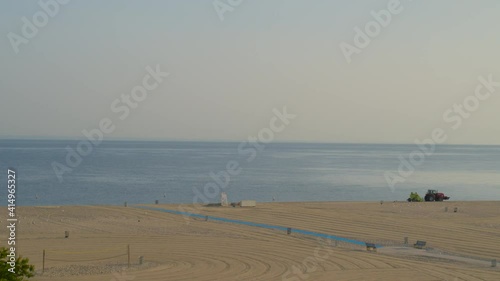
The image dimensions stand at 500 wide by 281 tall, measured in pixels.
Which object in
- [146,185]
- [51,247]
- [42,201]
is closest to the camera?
[51,247]

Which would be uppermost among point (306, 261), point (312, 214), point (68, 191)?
point (68, 191)

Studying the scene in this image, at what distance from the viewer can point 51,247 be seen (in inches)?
986

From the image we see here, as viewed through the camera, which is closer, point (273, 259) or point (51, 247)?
point (273, 259)

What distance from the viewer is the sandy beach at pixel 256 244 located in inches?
837

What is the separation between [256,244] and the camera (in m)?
26.5

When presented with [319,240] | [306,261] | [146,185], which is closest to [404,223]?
[319,240]

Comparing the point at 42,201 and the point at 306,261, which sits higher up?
the point at 42,201

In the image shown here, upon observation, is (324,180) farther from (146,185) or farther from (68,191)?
(68,191)

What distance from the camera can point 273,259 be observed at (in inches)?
925

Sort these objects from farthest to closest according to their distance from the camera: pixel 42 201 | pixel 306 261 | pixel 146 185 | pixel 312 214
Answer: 1. pixel 146 185
2. pixel 42 201
3. pixel 312 214
4. pixel 306 261

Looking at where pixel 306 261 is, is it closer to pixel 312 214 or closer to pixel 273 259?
pixel 273 259

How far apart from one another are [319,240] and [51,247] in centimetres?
1057

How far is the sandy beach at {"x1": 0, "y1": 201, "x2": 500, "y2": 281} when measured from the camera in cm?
2125

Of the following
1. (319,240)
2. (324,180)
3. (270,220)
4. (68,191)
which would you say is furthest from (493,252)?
(324,180)
